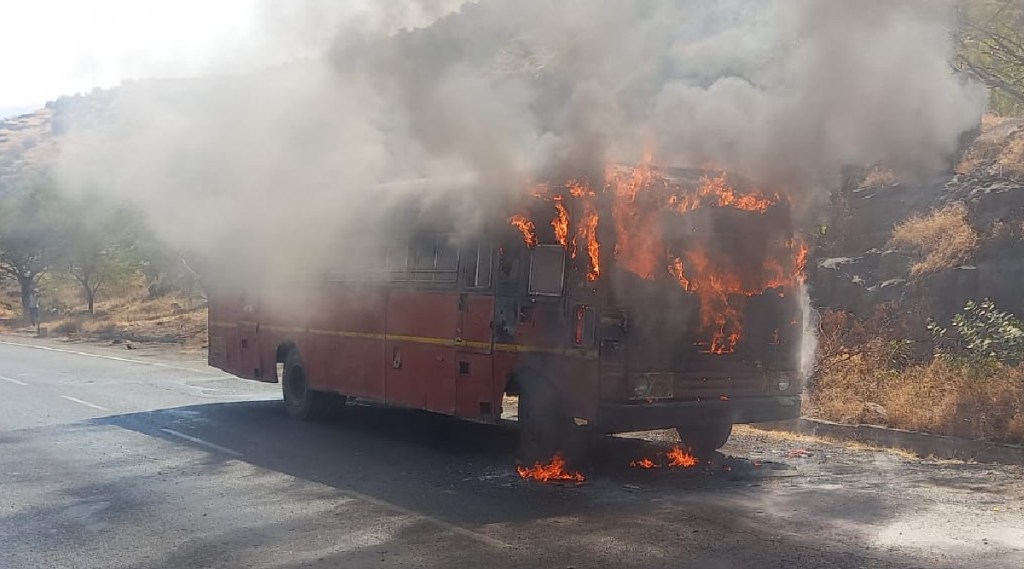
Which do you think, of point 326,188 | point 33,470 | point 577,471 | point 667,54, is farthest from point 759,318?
point 667,54

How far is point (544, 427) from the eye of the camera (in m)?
9.23

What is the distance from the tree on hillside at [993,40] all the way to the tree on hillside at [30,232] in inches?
1482

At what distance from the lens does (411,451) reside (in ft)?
36.0

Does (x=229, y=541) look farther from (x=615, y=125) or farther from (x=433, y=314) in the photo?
(x=615, y=125)

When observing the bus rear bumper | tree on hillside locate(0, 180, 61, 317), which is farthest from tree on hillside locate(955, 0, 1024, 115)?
tree on hillside locate(0, 180, 61, 317)

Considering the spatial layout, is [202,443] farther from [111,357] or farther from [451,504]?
[111,357]

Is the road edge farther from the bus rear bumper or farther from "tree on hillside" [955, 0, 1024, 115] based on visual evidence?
"tree on hillside" [955, 0, 1024, 115]

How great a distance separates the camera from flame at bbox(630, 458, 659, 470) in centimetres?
976

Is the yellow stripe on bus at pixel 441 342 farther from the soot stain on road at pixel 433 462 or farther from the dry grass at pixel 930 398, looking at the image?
the dry grass at pixel 930 398

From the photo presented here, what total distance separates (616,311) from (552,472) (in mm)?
1650

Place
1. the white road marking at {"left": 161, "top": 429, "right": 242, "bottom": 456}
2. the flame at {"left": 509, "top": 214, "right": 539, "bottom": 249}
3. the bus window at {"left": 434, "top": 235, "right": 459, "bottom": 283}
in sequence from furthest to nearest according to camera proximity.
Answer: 1. the white road marking at {"left": 161, "top": 429, "right": 242, "bottom": 456}
2. the bus window at {"left": 434, "top": 235, "right": 459, "bottom": 283}
3. the flame at {"left": 509, "top": 214, "right": 539, "bottom": 249}

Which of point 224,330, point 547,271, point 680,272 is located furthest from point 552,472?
point 224,330

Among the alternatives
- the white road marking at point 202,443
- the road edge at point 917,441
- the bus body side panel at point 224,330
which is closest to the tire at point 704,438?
the road edge at point 917,441

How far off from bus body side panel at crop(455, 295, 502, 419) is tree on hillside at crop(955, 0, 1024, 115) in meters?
7.54
